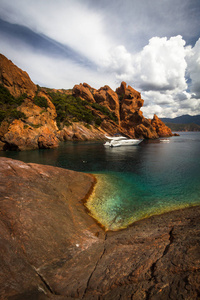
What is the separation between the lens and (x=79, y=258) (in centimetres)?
476

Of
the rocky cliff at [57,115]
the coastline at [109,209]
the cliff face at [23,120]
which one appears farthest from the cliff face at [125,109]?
the coastline at [109,209]

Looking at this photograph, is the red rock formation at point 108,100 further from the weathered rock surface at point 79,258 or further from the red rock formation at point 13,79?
the weathered rock surface at point 79,258

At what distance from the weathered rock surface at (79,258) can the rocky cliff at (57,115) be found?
3704cm

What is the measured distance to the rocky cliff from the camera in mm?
40906

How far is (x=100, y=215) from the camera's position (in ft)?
29.5

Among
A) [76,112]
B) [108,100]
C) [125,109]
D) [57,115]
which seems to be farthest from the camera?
[108,100]

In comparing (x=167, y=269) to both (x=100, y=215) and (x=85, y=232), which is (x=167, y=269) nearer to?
(x=85, y=232)

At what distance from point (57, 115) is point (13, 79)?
2430 cm

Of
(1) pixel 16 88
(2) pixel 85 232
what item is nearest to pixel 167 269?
(2) pixel 85 232

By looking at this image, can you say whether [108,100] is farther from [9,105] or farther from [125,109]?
[9,105]

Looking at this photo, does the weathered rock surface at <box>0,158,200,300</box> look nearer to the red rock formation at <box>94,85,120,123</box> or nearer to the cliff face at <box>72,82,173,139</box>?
the cliff face at <box>72,82,173,139</box>

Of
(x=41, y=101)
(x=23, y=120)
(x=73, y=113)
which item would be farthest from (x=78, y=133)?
(x=23, y=120)

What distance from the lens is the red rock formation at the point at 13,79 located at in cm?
5738

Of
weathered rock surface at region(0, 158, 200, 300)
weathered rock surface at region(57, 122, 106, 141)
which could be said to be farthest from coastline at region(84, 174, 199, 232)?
weathered rock surface at region(57, 122, 106, 141)
